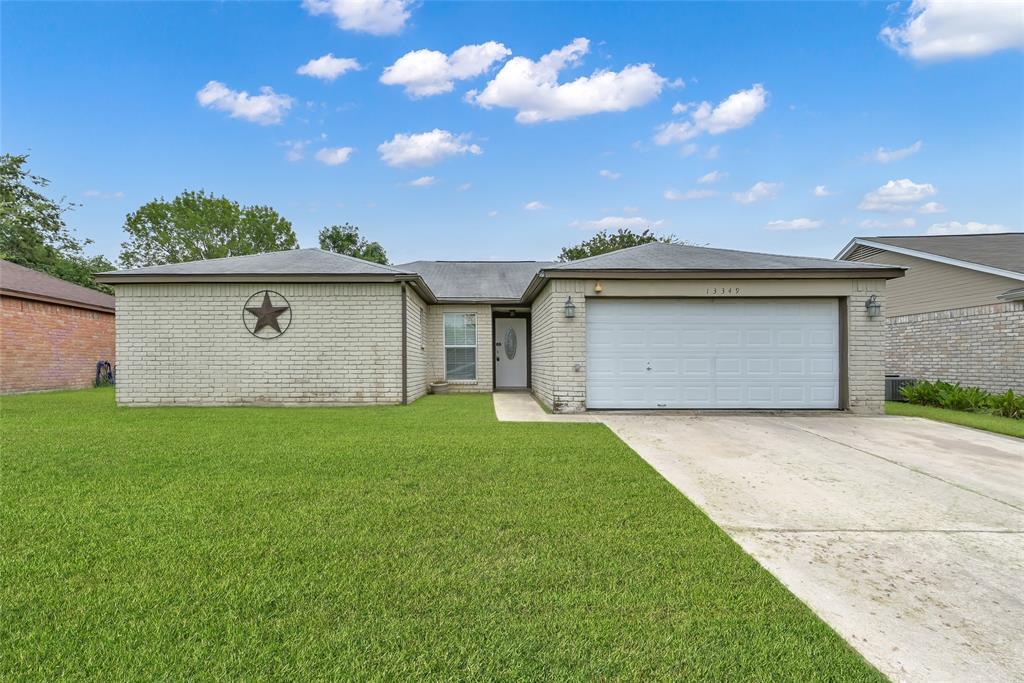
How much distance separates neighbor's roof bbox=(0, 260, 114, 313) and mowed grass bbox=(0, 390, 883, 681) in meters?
11.6

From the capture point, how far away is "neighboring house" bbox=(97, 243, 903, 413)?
8.64 m

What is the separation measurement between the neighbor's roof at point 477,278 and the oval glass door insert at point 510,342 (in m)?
1.26

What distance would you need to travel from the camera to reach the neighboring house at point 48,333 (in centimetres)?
1243

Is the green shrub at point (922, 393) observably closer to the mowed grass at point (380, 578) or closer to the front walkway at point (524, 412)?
the front walkway at point (524, 412)

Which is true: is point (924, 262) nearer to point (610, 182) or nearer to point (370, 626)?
point (610, 182)

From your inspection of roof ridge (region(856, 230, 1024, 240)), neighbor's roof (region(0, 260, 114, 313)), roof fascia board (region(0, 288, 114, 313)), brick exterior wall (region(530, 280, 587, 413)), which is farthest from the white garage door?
neighbor's roof (region(0, 260, 114, 313))

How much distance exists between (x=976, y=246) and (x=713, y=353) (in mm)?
10272

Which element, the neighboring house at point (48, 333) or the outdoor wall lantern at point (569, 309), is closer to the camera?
the outdoor wall lantern at point (569, 309)

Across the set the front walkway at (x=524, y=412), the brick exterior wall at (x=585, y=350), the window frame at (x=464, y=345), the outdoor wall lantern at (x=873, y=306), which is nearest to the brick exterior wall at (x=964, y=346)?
the brick exterior wall at (x=585, y=350)

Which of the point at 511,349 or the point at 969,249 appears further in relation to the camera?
the point at 511,349

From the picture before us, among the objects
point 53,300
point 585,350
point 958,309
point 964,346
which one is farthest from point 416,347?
point 958,309

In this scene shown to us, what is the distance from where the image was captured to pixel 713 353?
8.87 metres

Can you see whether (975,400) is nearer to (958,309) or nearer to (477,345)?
(958,309)

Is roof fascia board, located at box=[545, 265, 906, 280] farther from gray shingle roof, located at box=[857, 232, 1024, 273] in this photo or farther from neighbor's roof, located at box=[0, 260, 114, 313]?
neighbor's roof, located at box=[0, 260, 114, 313]
